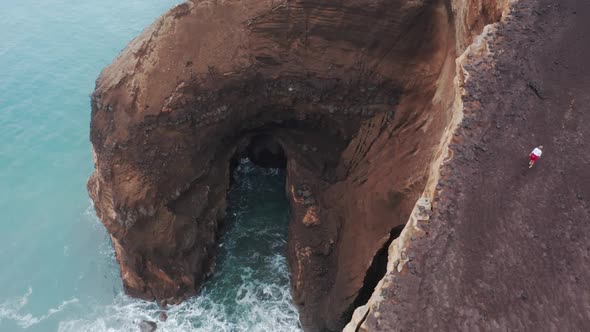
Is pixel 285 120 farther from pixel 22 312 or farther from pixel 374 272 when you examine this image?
pixel 22 312

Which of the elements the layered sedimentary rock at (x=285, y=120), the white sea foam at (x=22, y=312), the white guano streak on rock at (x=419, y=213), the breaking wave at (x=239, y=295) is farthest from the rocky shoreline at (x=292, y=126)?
the white guano streak on rock at (x=419, y=213)

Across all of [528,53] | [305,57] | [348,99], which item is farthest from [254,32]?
[528,53]

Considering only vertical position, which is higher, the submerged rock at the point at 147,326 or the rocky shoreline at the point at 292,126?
the rocky shoreline at the point at 292,126

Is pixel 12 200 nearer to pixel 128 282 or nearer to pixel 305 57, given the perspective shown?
pixel 128 282

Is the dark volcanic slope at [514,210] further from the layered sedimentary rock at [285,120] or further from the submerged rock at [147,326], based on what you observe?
the submerged rock at [147,326]

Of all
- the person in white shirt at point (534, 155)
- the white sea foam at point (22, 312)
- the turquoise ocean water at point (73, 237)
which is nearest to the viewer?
the person in white shirt at point (534, 155)

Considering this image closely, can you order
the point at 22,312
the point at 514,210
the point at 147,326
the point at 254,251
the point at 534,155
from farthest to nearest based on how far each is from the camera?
the point at 254,251
the point at 22,312
the point at 147,326
the point at 534,155
the point at 514,210

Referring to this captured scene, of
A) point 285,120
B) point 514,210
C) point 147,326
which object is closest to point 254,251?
point 147,326
